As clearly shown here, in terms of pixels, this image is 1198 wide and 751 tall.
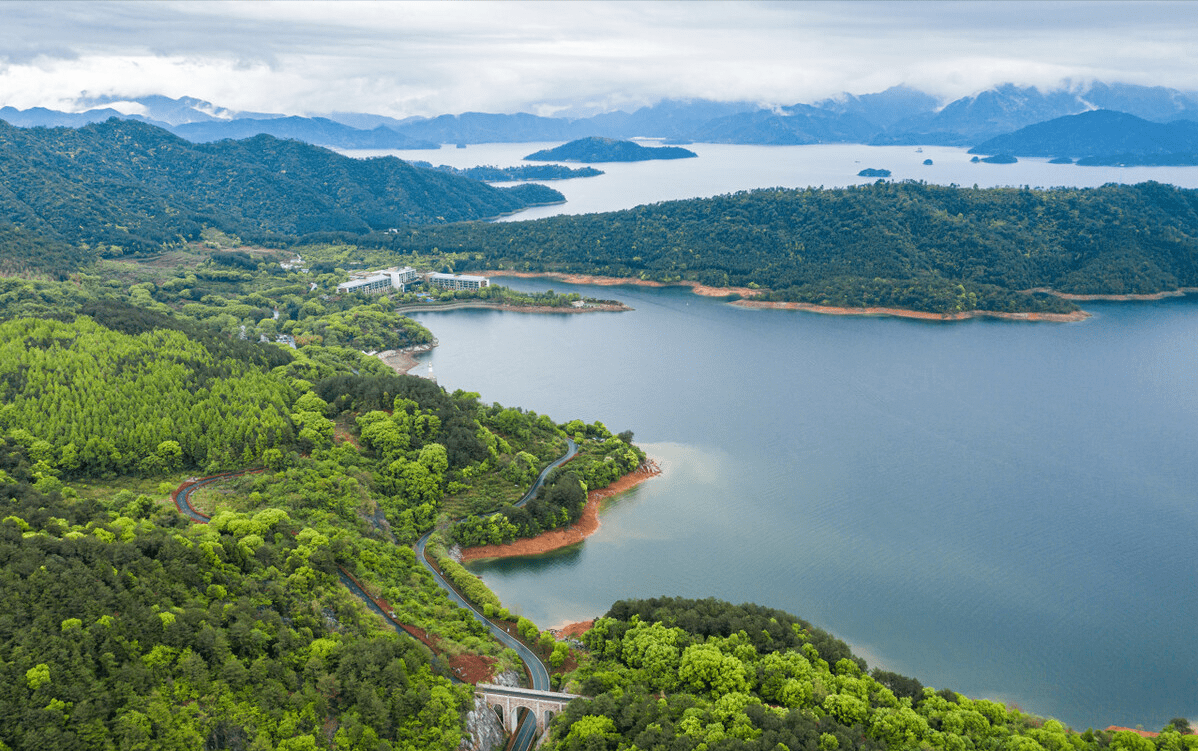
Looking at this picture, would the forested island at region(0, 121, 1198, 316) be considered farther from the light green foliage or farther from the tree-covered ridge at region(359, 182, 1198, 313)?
the light green foliage

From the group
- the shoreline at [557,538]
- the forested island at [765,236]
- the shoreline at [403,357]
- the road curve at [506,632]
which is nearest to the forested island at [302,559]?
the road curve at [506,632]

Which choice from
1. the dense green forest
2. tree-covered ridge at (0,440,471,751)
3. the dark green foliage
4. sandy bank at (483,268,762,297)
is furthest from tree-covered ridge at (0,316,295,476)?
sandy bank at (483,268,762,297)

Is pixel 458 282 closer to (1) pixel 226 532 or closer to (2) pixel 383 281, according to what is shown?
(2) pixel 383 281

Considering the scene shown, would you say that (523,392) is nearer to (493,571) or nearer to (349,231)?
(493,571)

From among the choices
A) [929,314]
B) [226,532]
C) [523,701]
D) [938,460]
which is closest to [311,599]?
[226,532]

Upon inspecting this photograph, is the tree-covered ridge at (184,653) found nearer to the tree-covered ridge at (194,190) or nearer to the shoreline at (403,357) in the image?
the shoreline at (403,357)

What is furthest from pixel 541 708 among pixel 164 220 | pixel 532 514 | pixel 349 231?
pixel 349 231

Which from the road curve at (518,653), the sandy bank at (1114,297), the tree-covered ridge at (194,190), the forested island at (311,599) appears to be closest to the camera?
the forested island at (311,599)
